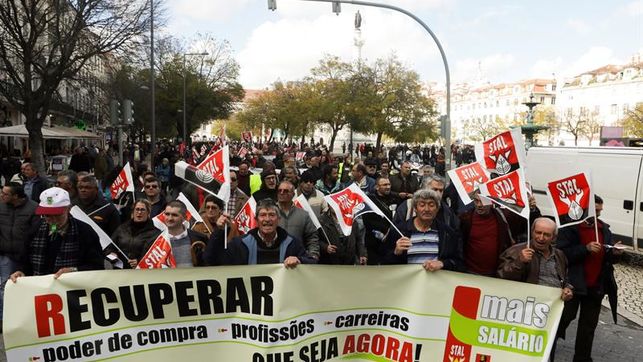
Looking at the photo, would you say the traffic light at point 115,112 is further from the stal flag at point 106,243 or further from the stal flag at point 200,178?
the stal flag at point 106,243

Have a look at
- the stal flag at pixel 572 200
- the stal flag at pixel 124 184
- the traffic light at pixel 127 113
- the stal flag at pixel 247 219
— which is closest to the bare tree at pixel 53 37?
the traffic light at pixel 127 113

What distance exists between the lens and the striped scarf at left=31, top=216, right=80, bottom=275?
4.87 m

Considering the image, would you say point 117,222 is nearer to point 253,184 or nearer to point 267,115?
point 253,184

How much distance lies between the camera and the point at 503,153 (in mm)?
5516

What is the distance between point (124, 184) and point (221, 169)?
282 centimetres

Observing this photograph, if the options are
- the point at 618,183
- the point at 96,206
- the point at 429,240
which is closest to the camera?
the point at 429,240

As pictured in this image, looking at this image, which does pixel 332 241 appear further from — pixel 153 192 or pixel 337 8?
pixel 337 8

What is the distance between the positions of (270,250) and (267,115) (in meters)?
62.7

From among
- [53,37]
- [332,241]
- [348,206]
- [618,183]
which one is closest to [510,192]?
[348,206]

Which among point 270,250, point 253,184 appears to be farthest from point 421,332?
point 253,184

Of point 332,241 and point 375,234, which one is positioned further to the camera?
point 375,234

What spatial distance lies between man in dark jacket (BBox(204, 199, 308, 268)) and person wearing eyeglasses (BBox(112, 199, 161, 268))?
Result: 677 mm

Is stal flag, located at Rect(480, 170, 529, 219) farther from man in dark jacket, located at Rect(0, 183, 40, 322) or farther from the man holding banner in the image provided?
man in dark jacket, located at Rect(0, 183, 40, 322)

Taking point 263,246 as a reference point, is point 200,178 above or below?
above
